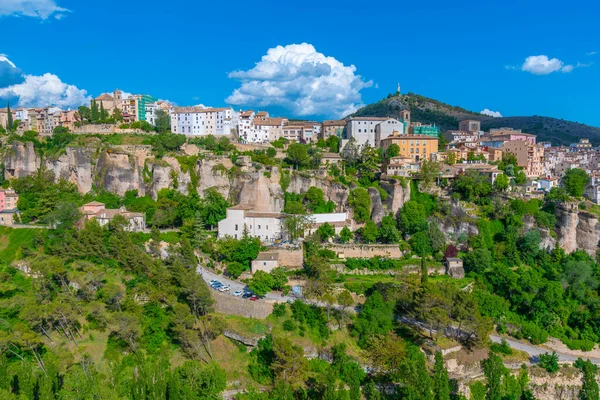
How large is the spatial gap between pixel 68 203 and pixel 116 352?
58.1ft

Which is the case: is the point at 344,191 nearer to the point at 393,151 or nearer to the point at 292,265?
the point at 393,151

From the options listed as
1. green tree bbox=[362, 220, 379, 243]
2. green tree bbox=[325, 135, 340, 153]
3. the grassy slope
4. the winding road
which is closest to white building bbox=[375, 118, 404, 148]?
green tree bbox=[325, 135, 340, 153]

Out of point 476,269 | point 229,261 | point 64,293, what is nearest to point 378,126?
point 476,269

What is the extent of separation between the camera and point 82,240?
35.8 m

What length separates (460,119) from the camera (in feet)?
356

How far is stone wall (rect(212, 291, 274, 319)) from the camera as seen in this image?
101ft

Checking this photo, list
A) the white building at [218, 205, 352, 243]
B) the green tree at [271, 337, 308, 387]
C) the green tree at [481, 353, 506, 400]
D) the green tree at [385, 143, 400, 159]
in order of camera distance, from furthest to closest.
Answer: the green tree at [385, 143, 400, 159] < the white building at [218, 205, 352, 243] < the green tree at [271, 337, 308, 387] < the green tree at [481, 353, 506, 400]

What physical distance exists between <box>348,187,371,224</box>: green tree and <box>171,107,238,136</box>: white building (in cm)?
2401

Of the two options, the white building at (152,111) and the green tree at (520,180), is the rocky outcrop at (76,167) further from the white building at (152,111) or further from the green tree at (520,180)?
the green tree at (520,180)

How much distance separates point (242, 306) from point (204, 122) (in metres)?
35.7

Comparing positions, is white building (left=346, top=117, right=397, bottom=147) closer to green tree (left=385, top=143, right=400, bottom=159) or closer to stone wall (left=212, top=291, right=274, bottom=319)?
green tree (left=385, top=143, right=400, bottom=159)

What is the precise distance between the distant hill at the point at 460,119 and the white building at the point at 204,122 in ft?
175

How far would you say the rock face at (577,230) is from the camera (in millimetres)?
39688

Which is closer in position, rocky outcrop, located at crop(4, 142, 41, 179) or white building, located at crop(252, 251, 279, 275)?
white building, located at crop(252, 251, 279, 275)
